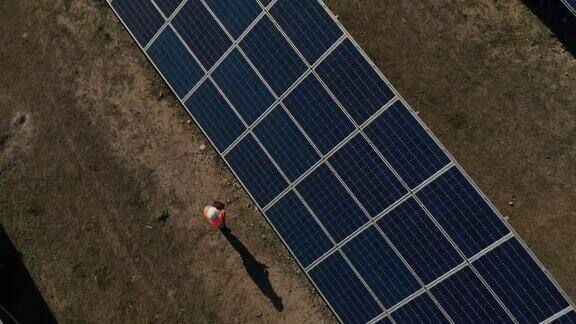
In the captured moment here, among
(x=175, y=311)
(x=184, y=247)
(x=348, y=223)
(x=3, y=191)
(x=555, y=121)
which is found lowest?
(x=555, y=121)

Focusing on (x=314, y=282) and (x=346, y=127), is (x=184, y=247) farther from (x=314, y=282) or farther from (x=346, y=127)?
(x=346, y=127)

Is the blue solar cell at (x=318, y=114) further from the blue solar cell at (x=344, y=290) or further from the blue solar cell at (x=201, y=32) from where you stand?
the blue solar cell at (x=344, y=290)

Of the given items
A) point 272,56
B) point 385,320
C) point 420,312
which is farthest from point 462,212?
point 272,56

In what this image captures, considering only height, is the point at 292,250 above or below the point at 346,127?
below

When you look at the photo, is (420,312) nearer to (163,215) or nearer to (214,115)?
(214,115)

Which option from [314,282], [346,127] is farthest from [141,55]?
[314,282]

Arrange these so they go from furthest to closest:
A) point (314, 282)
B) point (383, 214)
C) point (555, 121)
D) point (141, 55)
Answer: point (141, 55)
point (555, 121)
point (314, 282)
point (383, 214)

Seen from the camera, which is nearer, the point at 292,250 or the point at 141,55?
the point at 292,250

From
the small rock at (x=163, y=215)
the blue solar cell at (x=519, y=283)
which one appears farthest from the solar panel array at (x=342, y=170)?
the small rock at (x=163, y=215)
